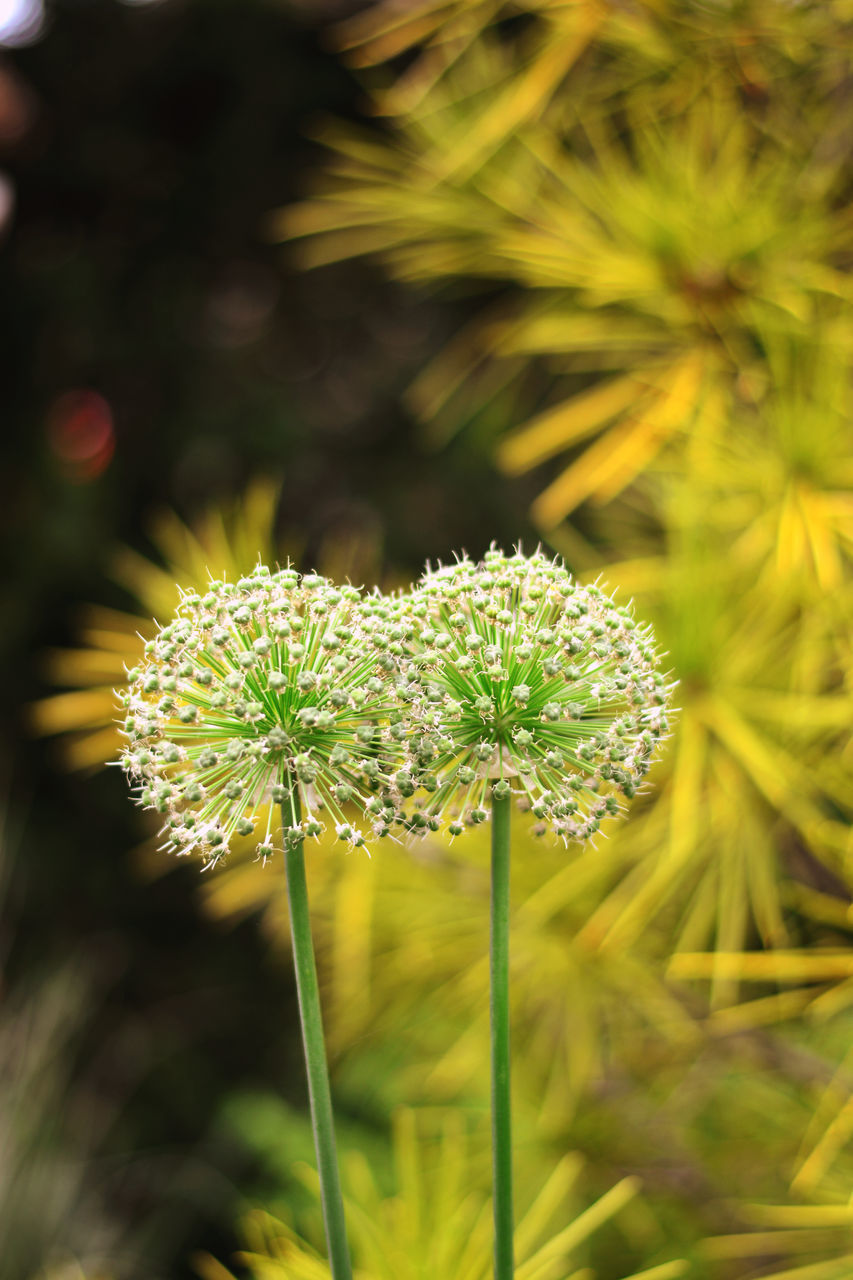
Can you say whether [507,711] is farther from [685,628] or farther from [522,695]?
[685,628]

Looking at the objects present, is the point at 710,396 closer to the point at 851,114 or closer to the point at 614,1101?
the point at 851,114

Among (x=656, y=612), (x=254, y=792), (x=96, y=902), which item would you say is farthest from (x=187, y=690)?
(x=96, y=902)

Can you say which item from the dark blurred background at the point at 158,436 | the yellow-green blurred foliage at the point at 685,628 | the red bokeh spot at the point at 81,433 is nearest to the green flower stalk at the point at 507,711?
the yellow-green blurred foliage at the point at 685,628

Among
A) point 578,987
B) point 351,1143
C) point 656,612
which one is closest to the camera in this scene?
point 656,612

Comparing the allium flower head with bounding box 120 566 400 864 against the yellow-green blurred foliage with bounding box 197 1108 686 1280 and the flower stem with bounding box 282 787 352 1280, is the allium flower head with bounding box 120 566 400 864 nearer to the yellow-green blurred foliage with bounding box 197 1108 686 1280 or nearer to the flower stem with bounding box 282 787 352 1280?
the flower stem with bounding box 282 787 352 1280

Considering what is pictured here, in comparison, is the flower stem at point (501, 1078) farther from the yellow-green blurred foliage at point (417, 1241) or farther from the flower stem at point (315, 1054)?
the yellow-green blurred foliage at point (417, 1241)

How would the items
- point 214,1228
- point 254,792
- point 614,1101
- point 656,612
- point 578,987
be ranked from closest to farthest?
point 254,792 → point 656,612 → point 578,987 → point 614,1101 → point 214,1228

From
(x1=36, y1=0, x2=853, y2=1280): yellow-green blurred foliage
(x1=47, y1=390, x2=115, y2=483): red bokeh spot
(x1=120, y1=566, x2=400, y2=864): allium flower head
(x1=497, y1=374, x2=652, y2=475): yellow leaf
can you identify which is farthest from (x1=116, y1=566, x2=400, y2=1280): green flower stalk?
(x1=47, y1=390, x2=115, y2=483): red bokeh spot
